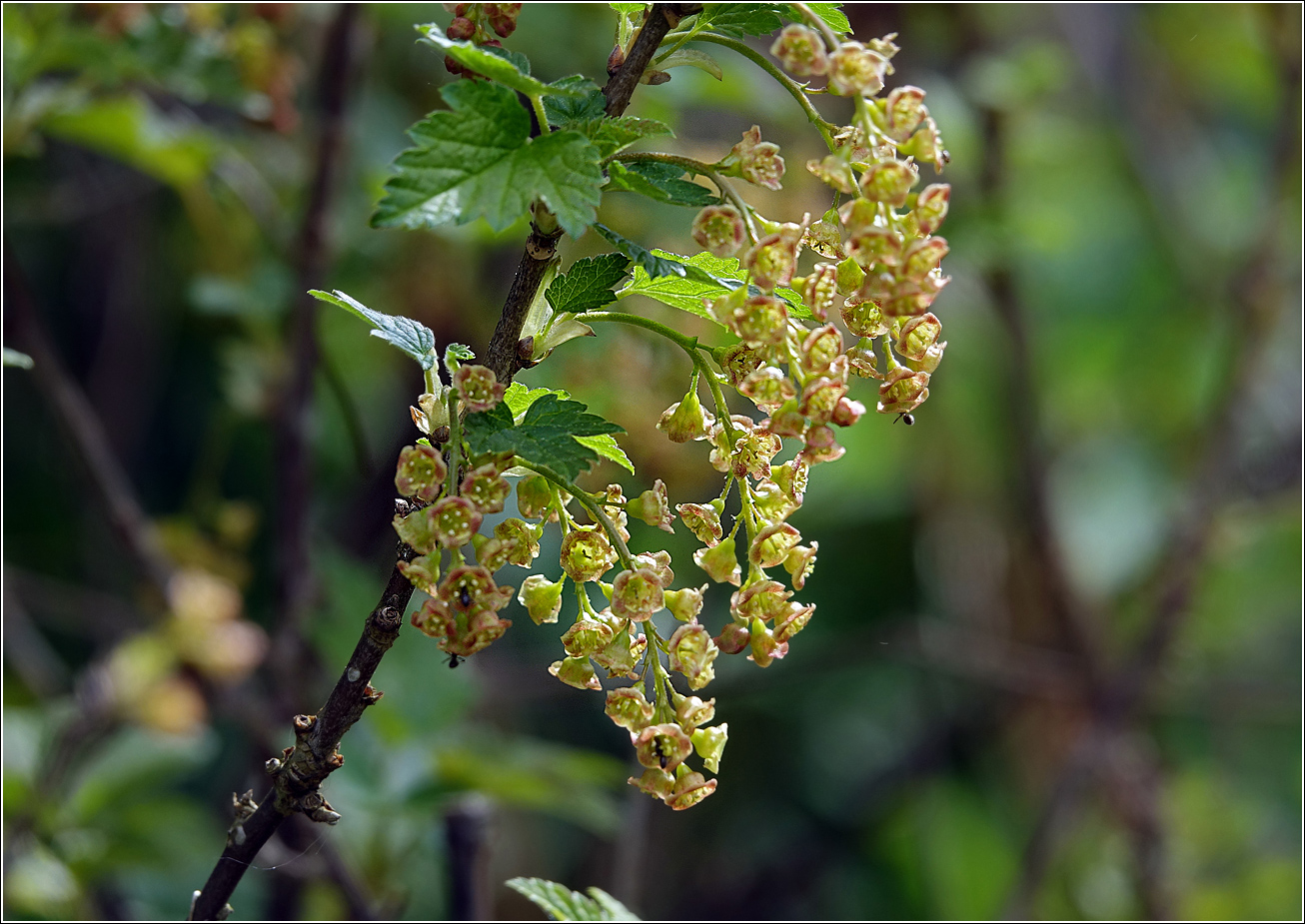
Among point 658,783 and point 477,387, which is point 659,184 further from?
point 658,783

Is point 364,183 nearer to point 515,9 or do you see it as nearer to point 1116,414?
point 515,9

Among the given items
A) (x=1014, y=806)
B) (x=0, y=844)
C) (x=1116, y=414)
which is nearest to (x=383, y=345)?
(x=0, y=844)

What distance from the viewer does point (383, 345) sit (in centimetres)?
195

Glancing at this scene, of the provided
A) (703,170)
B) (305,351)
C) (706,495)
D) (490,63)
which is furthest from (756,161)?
(706,495)

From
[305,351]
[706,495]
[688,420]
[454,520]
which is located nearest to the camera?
[454,520]

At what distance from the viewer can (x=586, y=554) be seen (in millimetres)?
577

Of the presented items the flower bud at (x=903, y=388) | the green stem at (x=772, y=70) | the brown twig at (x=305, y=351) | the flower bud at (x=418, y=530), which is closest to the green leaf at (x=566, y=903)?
the flower bud at (x=418, y=530)

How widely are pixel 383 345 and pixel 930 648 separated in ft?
3.62

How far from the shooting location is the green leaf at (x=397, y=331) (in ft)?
1.78

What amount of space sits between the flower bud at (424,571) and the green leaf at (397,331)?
97 mm

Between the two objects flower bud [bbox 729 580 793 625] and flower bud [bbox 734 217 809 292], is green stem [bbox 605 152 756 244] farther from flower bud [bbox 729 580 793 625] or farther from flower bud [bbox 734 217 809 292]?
flower bud [bbox 729 580 793 625]

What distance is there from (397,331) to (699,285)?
0.56 ft

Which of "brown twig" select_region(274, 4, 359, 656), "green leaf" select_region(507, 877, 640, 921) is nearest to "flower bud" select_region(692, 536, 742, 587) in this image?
"green leaf" select_region(507, 877, 640, 921)

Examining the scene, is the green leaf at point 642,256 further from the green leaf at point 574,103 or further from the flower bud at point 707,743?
the flower bud at point 707,743
